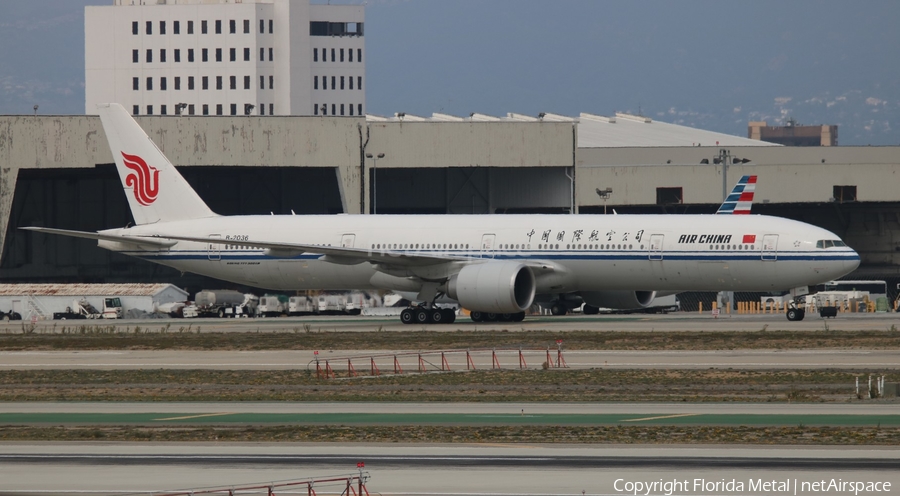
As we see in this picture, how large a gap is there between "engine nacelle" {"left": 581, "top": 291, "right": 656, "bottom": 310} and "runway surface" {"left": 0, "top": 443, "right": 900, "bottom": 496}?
30592 mm

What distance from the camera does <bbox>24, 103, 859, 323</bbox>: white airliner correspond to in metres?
44.1

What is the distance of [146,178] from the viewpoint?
53594 millimetres

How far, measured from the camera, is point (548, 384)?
27375 millimetres

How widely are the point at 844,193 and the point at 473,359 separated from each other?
168ft

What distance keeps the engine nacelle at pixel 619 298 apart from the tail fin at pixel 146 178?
52.7ft

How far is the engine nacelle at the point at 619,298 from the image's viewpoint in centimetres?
4878

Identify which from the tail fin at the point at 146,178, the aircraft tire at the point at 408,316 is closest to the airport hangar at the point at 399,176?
the tail fin at the point at 146,178

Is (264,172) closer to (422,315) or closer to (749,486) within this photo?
(422,315)

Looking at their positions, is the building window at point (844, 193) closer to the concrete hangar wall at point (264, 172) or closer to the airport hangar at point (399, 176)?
the airport hangar at point (399, 176)

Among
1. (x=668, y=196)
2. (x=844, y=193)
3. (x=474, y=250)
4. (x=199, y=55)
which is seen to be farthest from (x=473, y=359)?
(x=199, y=55)

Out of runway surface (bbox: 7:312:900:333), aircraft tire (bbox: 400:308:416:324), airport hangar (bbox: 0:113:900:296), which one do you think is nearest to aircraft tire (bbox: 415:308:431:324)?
aircraft tire (bbox: 400:308:416:324)

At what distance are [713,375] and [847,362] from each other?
4.38 metres

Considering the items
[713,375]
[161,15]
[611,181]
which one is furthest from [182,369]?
[161,15]

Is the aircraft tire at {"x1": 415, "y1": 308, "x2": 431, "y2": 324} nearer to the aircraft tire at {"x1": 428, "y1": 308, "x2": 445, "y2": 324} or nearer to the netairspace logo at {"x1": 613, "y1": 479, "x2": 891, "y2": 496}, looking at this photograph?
the aircraft tire at {"x1": 428, "y1": 308, "x2": 445, "y2": 324}
